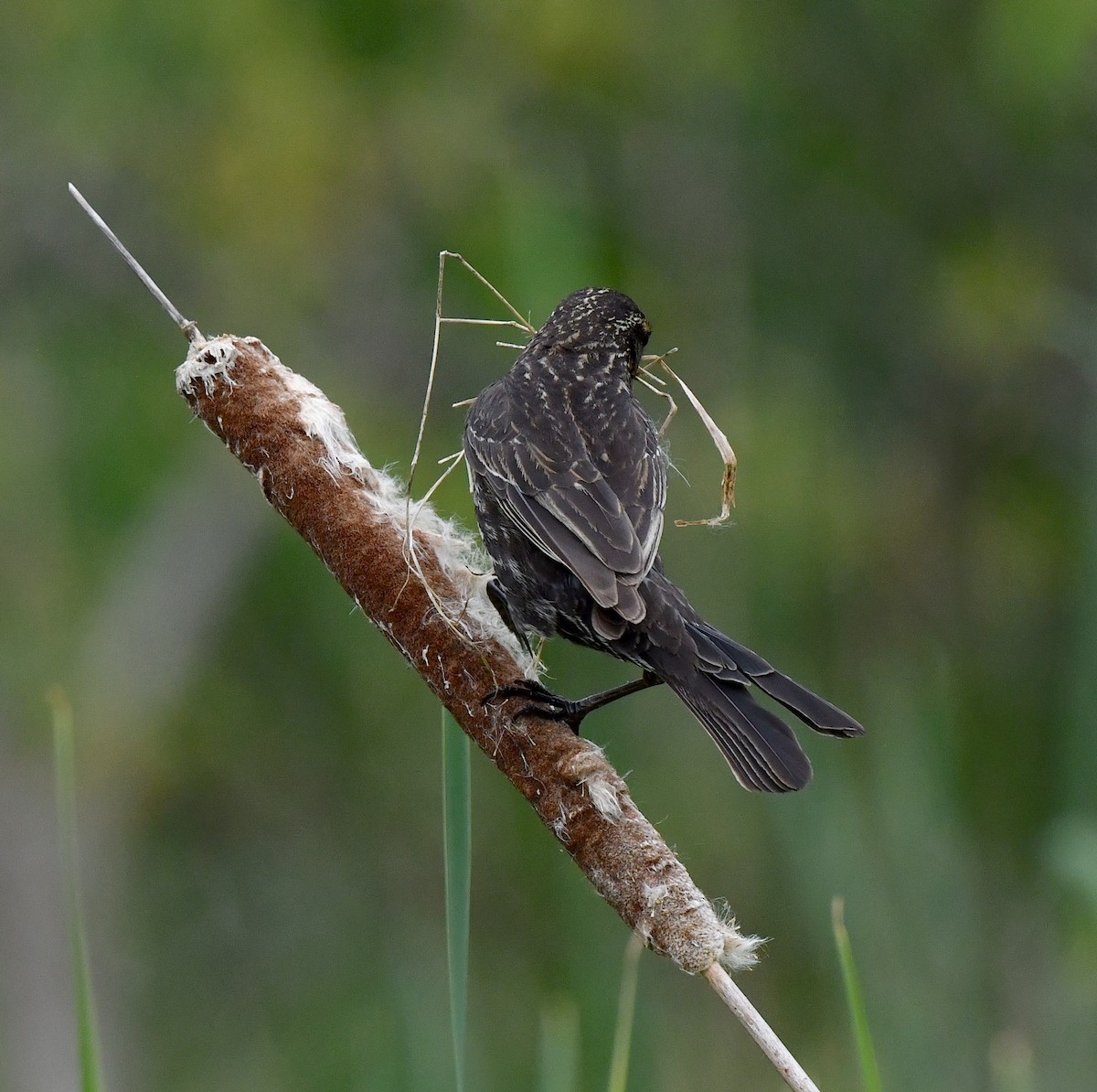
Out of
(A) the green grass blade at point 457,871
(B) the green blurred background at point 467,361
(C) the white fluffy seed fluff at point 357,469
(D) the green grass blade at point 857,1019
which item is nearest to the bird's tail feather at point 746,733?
(C) the white fluffy seed fluff at point 357,469

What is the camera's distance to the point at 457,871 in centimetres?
185

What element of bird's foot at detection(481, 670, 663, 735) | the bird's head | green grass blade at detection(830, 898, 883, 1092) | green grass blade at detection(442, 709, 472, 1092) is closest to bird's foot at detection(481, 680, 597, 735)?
bird's foot at detection(481, 670, 663, 735)

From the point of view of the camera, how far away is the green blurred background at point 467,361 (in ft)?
22.4

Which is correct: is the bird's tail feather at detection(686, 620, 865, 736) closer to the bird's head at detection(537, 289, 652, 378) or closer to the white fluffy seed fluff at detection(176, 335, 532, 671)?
the white fluffy seed fluff at detection(176, 335, 532, 671)

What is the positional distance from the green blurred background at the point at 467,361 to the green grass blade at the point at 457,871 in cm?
419

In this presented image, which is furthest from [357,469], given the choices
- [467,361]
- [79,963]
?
[467,361]

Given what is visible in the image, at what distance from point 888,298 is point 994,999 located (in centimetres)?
426

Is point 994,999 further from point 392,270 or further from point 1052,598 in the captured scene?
point 392,270

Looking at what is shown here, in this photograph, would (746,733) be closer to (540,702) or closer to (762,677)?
(762,677)

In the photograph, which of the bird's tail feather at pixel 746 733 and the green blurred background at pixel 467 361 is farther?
the green blurred background at pixel 467 361

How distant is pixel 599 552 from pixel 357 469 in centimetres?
46

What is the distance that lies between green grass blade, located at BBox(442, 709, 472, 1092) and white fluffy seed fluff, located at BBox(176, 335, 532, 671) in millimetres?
497

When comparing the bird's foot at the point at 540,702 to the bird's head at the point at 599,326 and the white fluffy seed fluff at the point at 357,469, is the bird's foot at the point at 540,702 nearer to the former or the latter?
the white fluffy seed fluff at the point at 357,469

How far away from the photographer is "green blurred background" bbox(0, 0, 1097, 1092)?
6.84 meters
